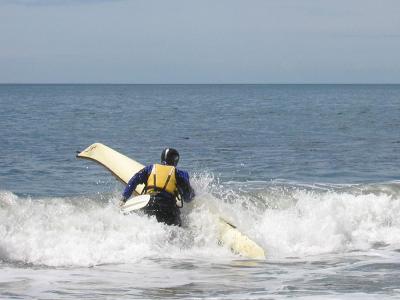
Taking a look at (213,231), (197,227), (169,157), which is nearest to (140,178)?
(169,157)

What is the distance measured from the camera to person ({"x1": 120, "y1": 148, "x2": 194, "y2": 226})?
11.6m

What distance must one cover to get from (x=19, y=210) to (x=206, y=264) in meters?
4.15

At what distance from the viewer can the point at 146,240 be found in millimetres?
11688

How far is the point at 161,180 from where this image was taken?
457 inches

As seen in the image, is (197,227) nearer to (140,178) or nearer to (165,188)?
(165,188)

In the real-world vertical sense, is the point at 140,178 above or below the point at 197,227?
above

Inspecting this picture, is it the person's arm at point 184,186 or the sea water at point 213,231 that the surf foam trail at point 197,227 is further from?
the person's arm at point 184,186

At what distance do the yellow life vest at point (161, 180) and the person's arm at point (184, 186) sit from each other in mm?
108

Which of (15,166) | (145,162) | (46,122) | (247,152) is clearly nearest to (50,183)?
(15,166)

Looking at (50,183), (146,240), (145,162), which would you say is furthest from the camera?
(145,162)

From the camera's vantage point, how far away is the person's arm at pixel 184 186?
38.7 feet

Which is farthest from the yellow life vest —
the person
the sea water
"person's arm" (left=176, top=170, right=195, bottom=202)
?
the sea water

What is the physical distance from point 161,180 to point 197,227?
45.8 inches

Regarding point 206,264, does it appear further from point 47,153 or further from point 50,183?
point 47,153
